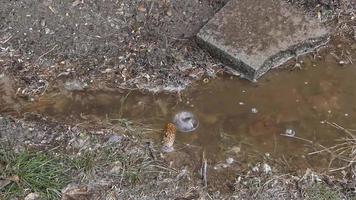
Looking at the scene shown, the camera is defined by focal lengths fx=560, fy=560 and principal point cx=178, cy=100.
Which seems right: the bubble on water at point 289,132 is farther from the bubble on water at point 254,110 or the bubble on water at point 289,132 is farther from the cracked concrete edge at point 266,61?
the cracked concrete edge at point 266,61

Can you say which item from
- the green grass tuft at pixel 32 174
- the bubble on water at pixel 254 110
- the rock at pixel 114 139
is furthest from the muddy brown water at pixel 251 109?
the green grass tuft at pixel 32 174

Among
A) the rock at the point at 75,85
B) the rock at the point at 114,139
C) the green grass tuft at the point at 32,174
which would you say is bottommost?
the green grass tuft at the point at 32,174

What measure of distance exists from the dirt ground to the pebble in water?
14 centimetres

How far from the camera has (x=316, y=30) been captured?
300 centimetres

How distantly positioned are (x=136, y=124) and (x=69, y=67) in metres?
0.51

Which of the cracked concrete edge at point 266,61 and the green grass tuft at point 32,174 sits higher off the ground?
the cracked concrete edge at point 266,61

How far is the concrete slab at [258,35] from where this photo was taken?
114 inches

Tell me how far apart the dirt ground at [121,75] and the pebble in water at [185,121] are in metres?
0.14

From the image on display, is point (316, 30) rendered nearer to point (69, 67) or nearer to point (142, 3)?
point (142, 3)

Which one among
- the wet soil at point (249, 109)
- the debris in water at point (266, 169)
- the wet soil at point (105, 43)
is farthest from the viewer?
the wet soil at point (105, 43)

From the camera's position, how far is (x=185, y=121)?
2.80 m

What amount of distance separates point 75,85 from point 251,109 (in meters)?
0.92

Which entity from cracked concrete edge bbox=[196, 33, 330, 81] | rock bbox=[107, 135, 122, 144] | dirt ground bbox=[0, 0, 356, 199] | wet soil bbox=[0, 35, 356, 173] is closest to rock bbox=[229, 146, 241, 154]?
wet soil bbox=[0, 35, 356, 173]

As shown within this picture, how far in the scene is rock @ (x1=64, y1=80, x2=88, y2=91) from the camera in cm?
291
